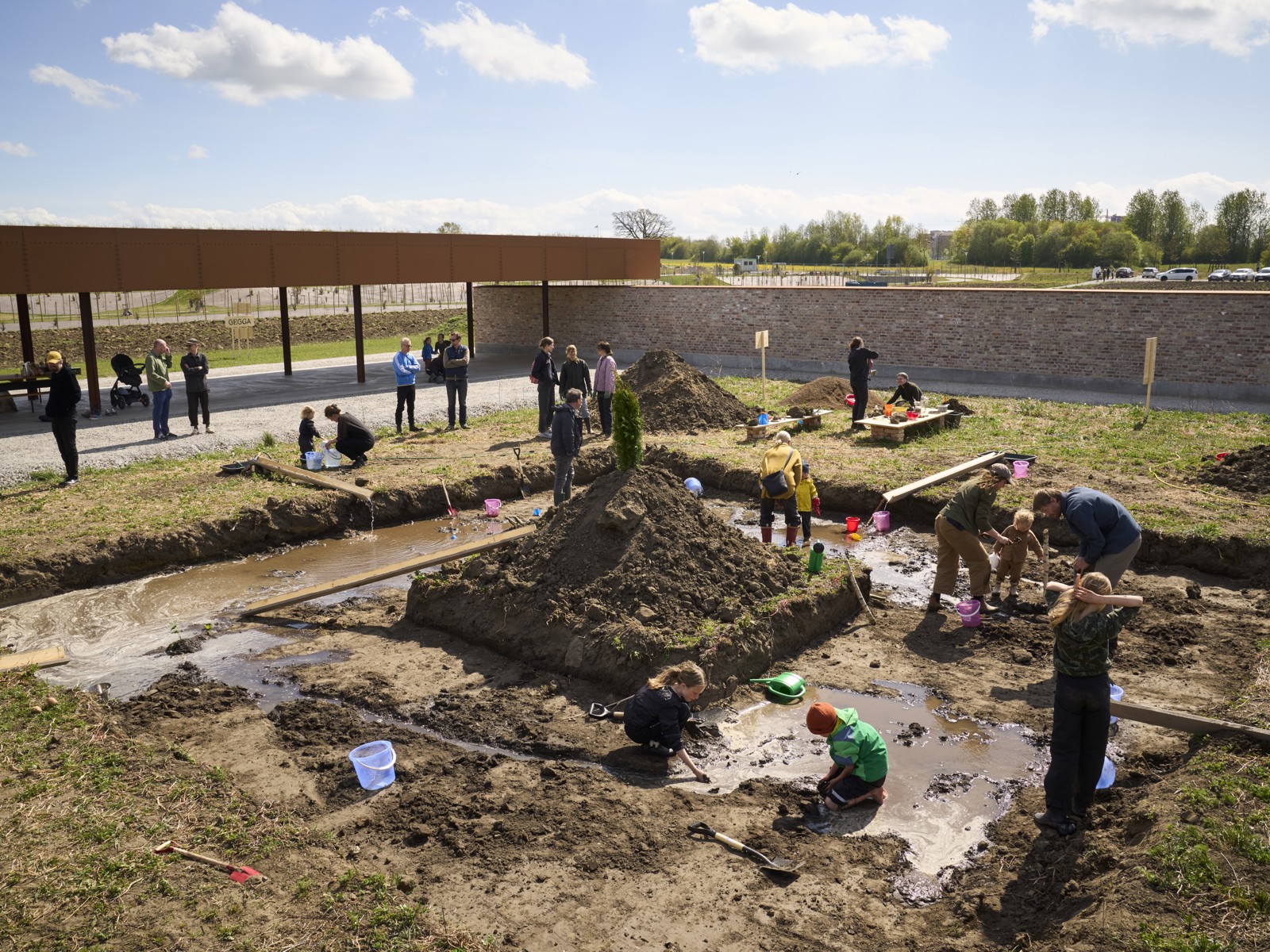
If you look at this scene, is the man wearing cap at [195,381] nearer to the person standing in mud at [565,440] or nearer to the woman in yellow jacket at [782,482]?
the person standing in mud at [565,440]

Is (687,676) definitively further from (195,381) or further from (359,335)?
(359,335)

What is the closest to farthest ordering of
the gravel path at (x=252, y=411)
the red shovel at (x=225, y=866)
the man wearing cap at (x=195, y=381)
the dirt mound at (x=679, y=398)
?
the red shovel at (x=225, y=866)
the gravel path at (x=252, y=411)
the man wearing cap at (x=195, y=381)
the dirt mound at (x=679, y=398)

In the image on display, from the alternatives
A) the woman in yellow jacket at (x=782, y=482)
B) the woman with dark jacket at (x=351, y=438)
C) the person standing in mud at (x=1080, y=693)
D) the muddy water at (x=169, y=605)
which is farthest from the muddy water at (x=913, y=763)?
the woman with dark jacket at (x=351, y=438)

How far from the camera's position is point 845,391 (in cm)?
2103

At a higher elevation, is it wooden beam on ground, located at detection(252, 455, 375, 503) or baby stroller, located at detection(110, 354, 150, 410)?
baby stroller, located at detection(110, 354, 150, 410)

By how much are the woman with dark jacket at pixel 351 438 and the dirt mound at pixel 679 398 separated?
19.0 feet

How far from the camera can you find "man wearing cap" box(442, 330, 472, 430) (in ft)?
58.9

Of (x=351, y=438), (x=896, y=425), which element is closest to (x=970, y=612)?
(x=896, y=425)

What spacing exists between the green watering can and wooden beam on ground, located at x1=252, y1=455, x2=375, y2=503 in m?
7.61

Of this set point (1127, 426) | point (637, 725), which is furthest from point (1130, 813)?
point (1127, 426)

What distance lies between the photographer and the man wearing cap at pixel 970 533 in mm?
9398

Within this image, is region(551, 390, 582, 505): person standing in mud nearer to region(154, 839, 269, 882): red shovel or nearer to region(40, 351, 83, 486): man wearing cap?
region(40, 351, 83, 486): man wearing cap

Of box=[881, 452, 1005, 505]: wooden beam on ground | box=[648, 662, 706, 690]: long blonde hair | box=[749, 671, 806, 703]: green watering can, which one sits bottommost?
box=[749, 671, 806, 703]: green watering can

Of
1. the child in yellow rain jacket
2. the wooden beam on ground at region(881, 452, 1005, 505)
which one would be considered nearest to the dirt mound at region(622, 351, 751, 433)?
the wooden beam on ground at region(881, 452, 1005, 505)
